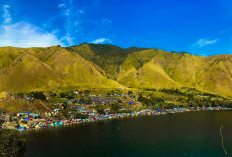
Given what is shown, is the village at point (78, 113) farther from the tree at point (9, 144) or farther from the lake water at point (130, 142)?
the tree at point (9, 144)

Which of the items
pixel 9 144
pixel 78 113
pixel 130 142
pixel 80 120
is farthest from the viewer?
pixel 78 113

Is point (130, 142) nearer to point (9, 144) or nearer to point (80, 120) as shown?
point (9, 144)

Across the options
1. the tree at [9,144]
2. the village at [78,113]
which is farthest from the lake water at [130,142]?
the village at [78,113]

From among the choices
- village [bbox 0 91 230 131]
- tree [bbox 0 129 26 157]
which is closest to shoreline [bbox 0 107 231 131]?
village [bbox 0 91 230 131]

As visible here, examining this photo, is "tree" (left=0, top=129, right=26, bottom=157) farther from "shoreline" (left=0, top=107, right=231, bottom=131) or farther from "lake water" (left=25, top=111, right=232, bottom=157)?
"shoreline" (left=0, top=107, right=231, bottom=131)

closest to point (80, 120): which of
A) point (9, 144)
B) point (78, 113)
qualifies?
point (78, 113)

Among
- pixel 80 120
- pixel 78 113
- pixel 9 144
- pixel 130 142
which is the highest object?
pixel 9 144

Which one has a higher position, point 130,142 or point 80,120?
point 80,120
